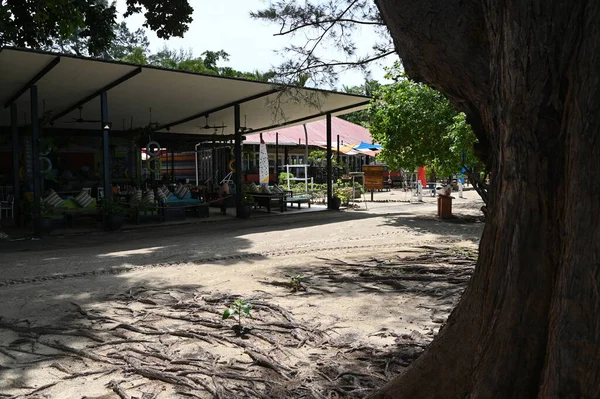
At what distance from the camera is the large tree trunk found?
1.72 meters

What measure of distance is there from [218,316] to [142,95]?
34.6 ft

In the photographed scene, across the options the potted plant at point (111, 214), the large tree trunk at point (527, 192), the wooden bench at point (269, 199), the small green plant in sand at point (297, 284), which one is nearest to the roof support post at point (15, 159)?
the potted plant at point (111, 214)

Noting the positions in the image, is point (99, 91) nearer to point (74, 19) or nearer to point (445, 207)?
point (74, 19)

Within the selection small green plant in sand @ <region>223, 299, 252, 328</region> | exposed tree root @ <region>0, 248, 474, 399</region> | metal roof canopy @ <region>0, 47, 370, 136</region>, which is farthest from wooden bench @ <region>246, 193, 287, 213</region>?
small green plant in sand @ <region>223, 299, 252, 328</region>

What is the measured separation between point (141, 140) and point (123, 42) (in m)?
35.9

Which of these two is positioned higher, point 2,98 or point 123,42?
point 123,42

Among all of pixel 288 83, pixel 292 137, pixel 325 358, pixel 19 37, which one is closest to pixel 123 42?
pixel 292 137

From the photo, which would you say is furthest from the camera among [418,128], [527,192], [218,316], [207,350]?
[418,128]

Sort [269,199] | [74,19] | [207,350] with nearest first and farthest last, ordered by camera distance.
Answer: [207,350] → [74,19] → [269,199]

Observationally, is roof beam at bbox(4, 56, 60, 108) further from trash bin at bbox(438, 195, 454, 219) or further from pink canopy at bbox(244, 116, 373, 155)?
pink canopy at bbox(244, 116, 373, 155)

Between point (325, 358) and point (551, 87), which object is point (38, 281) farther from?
point (551, 87)

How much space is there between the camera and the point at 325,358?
145 inches

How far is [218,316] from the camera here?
4703 millimetres

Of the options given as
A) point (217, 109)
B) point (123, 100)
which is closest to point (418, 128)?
point (217, 109)
